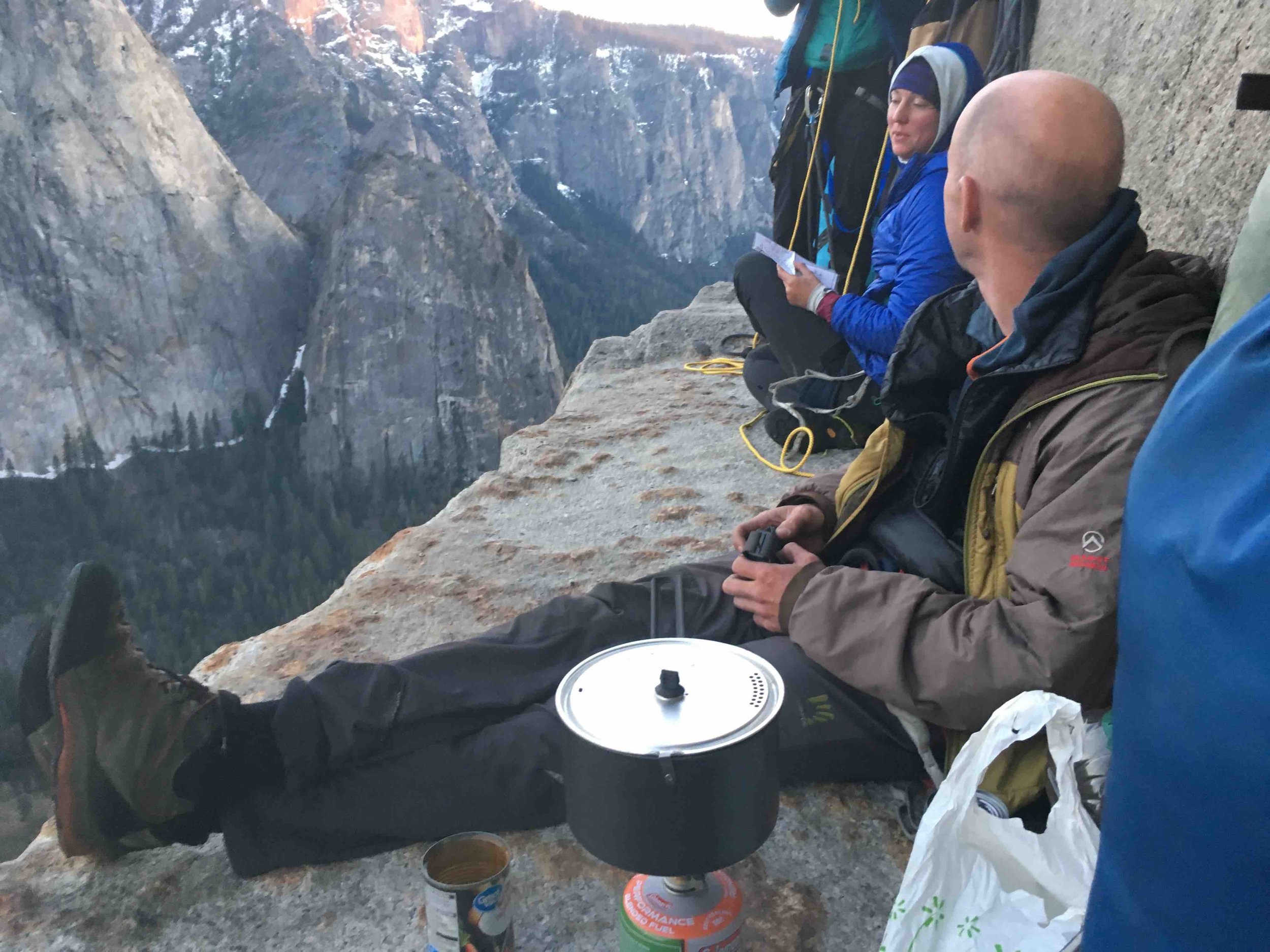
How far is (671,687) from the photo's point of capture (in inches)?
56.8

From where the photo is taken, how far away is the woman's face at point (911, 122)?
364 centimetres

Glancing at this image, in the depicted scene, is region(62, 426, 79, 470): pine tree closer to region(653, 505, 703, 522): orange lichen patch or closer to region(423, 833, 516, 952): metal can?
region(653, 505, 703, 522): orange lichen patch

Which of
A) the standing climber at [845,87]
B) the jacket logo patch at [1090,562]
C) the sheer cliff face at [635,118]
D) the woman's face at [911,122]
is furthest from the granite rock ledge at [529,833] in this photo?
the sheer cliff face at [635,118]

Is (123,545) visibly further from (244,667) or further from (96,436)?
(244,667)

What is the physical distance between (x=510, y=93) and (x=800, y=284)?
117823 millimetres

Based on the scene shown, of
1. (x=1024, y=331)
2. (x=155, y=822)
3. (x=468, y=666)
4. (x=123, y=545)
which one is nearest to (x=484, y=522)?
(x=468, y=666)

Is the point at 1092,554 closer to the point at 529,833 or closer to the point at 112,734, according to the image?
the point at 529,833

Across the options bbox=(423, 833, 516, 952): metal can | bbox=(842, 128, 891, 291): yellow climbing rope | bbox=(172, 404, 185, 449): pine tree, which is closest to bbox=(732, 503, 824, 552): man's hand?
bbox=(423, 833, 516, 952): metal can

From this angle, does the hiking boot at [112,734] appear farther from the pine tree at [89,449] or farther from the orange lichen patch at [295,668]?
the pine tree at [89,449]

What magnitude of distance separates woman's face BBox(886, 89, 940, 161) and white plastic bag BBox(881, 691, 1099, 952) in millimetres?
2940

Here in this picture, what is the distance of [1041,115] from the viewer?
177cm

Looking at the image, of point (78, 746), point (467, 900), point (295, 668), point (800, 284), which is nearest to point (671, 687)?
point (467, 900)

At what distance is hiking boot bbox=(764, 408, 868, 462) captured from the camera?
4824 millimetres

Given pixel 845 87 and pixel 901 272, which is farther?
pixel 845 87
